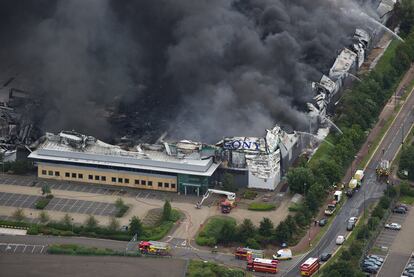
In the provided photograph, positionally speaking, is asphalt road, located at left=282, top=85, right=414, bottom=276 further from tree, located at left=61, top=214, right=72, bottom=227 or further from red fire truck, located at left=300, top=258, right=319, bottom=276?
tree, located at left=61, top=214, right=72, bottom=227

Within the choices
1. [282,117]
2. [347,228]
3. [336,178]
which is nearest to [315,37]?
[282,117]

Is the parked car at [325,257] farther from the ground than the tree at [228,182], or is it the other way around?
the parked car at [325,257]

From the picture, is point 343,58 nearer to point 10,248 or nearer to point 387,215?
point 387,215

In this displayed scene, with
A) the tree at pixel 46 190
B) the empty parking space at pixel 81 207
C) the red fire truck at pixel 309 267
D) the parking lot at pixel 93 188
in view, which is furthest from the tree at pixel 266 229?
the tree at pixel 46 190

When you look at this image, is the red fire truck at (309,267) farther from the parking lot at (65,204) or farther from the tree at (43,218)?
the tree at (43,218)

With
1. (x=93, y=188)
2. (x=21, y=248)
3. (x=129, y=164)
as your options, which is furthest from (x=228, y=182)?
(x=21, y=248)

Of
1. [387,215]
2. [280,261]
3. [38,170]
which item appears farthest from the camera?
[38,170]

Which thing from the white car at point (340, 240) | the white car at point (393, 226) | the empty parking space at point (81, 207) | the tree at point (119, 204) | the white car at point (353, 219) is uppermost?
the white car at point (393, 226)
